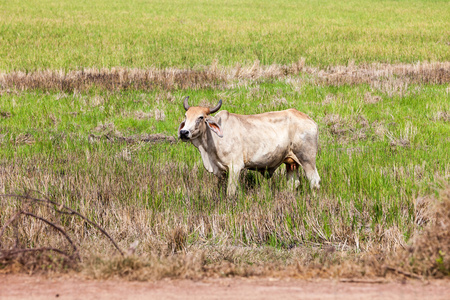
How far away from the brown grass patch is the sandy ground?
10041mm

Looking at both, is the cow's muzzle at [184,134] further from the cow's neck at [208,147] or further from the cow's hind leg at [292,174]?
the cow's hind leg at [292,174]

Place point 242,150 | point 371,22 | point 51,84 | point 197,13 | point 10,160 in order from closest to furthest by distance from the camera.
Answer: point 242,150
point 10,160
point 51,84
point 371,22
point 197,13

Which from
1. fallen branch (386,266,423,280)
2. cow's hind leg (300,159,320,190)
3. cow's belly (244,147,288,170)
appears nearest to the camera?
fallen branch (386,266,423,280)

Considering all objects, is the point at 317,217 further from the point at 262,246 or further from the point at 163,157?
the point at 163,157

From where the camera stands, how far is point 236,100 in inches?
513

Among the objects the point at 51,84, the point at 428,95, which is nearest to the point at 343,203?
the point at 428,95

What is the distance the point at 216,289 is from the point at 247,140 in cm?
331

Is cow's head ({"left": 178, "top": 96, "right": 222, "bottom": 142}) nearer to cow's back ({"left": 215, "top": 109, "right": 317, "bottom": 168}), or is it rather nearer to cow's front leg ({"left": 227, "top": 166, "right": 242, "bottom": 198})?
cow's back ({"left": 215, "top": 109, "right": 317, "bottom": 168})

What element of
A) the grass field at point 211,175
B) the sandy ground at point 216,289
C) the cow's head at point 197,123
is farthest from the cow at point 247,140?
the sandy ground at point 216,289

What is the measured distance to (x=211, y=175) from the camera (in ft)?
25.9

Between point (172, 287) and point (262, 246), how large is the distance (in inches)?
90.7

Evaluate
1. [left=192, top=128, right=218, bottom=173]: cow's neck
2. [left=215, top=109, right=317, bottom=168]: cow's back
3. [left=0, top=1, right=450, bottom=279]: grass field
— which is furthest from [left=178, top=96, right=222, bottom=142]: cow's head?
[left=0, top=1, right=450, bottom=279]: grass field

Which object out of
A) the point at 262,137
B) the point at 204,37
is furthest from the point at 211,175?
the point at 204,37

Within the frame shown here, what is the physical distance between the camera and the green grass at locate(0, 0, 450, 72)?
20.0 m
